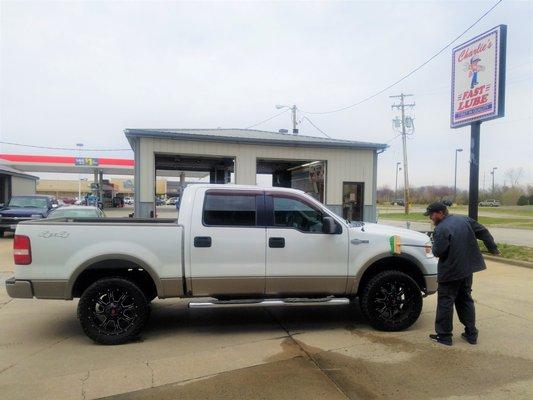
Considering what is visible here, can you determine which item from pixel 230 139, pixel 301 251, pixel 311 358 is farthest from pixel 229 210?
pixel 230 139

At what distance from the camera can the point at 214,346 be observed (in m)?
5.32

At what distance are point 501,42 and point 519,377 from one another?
10.8 m

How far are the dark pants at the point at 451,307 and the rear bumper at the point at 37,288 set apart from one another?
4582 mm

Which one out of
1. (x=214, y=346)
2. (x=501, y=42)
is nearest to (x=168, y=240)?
(x=214, y=346)

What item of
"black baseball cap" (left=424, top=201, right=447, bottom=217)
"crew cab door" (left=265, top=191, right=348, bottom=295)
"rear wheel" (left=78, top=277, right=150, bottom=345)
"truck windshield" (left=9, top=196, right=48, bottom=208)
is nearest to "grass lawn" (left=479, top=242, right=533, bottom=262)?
"black baseball cap" (left=424, top=201, right=447, bottom=217)

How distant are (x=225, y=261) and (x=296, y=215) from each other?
113 cm

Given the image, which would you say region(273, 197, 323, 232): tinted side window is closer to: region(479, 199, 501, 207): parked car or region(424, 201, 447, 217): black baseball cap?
region(424, 201, 447, 217): black baseball cap

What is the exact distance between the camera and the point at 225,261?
559 cm

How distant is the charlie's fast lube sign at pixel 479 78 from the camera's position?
40.9ft

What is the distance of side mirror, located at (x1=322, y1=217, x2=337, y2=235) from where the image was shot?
570 centimetres

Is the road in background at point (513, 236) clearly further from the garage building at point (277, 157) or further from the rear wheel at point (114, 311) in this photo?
the rear wheel at point (114, 311)

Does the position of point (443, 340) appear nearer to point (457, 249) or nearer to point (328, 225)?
point (457, 249)

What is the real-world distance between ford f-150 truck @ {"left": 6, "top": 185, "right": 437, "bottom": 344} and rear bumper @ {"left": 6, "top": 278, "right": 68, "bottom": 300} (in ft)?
0.04

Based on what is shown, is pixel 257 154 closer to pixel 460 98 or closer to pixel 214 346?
pixel 460 98
